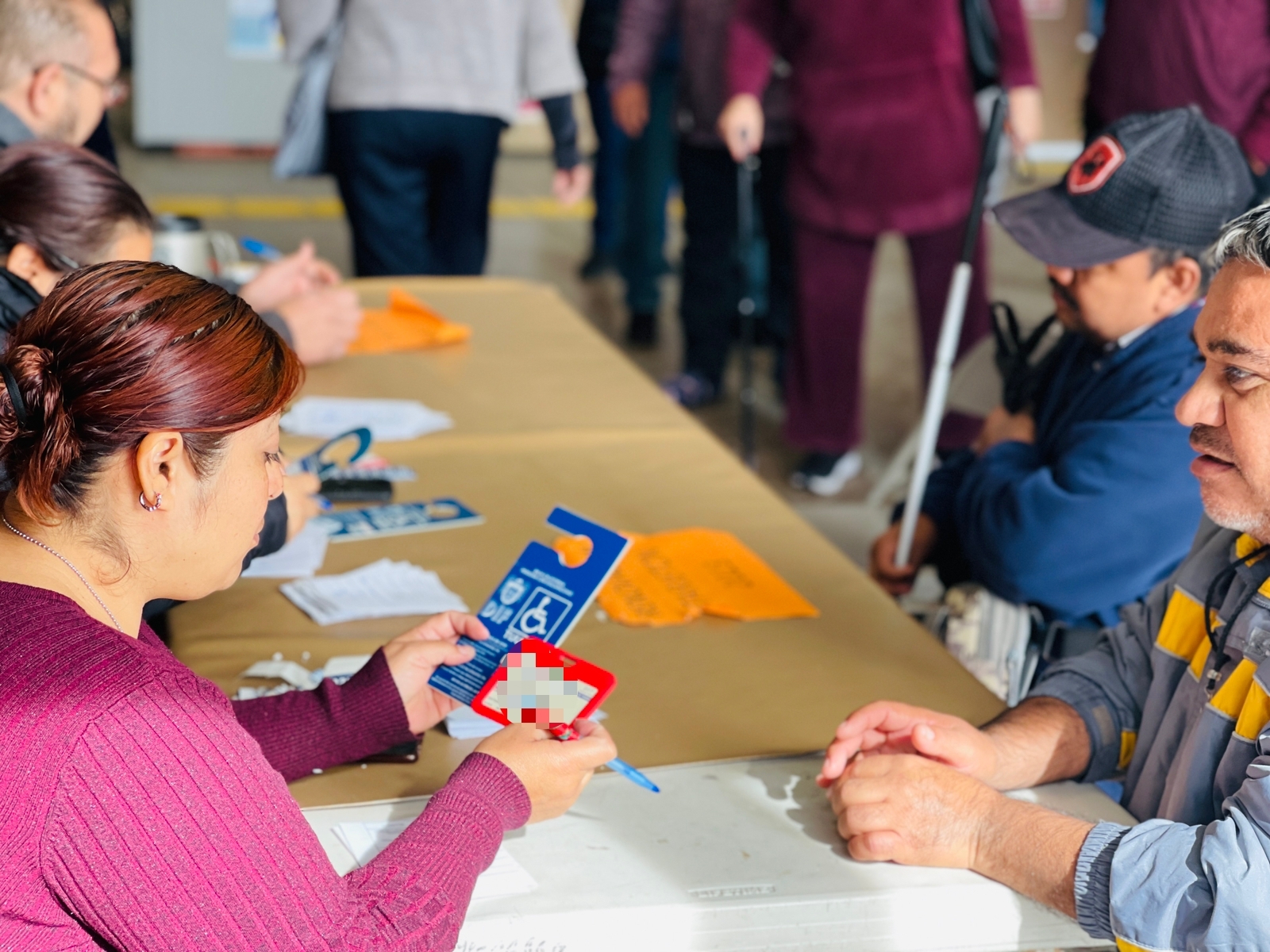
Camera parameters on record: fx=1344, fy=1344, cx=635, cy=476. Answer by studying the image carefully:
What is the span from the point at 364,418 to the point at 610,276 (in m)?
4.22

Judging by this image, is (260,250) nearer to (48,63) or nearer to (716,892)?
(48,63)

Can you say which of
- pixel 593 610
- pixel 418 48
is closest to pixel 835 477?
pixel 418 48

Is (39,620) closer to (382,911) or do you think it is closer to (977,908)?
(382,911)

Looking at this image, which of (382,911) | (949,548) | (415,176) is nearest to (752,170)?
(415,176)

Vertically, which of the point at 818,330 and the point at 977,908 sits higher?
the point at 977,908

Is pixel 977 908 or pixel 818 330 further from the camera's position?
pixel 818 330

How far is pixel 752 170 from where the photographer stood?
439 centimetres

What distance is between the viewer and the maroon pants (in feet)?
12.0

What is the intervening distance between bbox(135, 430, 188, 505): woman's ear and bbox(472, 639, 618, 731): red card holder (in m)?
0.36

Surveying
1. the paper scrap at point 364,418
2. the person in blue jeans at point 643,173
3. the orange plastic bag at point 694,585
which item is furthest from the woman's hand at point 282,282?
the person in blue jeans at point 643,173

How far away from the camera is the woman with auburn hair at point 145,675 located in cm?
86

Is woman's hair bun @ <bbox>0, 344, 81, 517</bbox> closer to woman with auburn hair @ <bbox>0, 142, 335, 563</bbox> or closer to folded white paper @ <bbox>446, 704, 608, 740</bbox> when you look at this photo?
folded white paper @ <bbox>446, 704, 608, 740</bbox>

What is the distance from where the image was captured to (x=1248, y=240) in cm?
115

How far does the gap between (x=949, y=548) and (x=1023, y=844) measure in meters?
1.10
